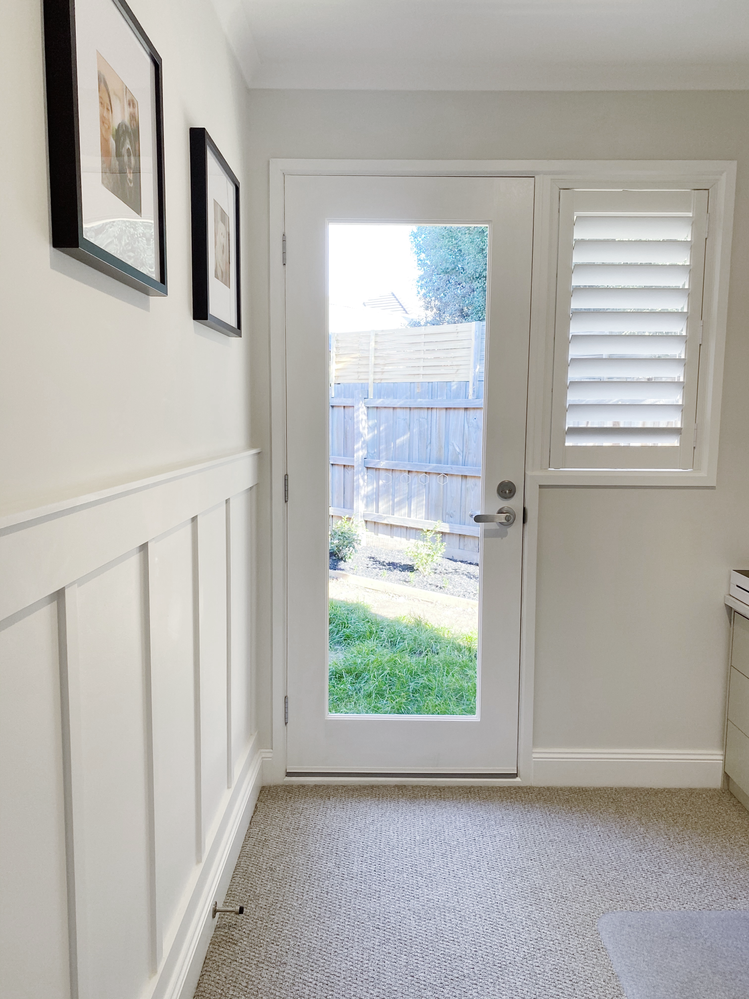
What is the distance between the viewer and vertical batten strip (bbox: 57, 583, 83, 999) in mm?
821

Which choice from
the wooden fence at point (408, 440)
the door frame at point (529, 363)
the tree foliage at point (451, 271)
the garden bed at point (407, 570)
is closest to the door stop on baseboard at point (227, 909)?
the door frame at point (529, 363)

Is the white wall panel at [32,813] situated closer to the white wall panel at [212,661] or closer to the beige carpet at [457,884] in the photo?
the white wall panel at [212,661]

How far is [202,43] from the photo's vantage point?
154 cm

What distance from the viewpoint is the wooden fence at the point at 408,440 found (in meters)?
2.16

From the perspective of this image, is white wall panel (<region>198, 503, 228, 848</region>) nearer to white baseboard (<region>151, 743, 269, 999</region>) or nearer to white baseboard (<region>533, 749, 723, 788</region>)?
white baseboard (<region>151, 743, 269, 999</region>)

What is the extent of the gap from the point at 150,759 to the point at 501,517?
139 cm

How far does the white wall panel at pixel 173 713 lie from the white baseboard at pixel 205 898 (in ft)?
0.22

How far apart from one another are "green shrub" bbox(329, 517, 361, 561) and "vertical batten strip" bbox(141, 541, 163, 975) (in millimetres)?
1115

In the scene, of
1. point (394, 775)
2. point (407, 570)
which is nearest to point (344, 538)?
point (407, 570)

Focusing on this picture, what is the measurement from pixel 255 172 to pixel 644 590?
1926mm

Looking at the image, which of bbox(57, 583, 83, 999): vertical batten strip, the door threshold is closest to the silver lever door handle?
the door threshold

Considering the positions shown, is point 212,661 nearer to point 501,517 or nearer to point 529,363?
point 501,517

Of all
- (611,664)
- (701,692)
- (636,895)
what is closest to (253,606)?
(611,664)

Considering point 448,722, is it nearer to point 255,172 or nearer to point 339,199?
point 339,199
